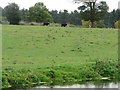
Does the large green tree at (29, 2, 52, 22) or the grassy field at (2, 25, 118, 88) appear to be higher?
the large green tree at (29, 2, 52, 22)

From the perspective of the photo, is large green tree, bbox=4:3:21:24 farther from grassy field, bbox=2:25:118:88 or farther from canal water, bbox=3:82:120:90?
canal water, bbox=3:82:120:90

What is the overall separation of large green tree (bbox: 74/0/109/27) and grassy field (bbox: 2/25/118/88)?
3487cm

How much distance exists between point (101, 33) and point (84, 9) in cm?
4089

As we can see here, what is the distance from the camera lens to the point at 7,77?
21203 mm

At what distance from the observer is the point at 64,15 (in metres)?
120

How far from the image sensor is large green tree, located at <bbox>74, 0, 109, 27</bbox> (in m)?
79.6

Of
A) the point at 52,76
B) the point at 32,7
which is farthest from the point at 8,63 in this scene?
the point at 32,7

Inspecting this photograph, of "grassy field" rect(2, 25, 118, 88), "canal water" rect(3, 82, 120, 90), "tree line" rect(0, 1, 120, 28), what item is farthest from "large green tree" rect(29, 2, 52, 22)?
"canal water" rect(3, 82, 120, 90)

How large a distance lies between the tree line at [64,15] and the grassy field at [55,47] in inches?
1044

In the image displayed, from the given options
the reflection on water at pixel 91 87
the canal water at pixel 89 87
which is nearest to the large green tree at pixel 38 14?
the reflection on water at pixel 91 87

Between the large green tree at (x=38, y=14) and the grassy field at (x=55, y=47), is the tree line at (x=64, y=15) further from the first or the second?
the grassy field at (x=55, y=47)

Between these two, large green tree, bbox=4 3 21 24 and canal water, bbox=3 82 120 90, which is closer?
canal water, bbox=3 82 120 90

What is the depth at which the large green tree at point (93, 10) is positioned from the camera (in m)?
79.6

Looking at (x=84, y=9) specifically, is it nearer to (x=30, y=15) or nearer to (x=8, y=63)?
(x=30, y=15)
